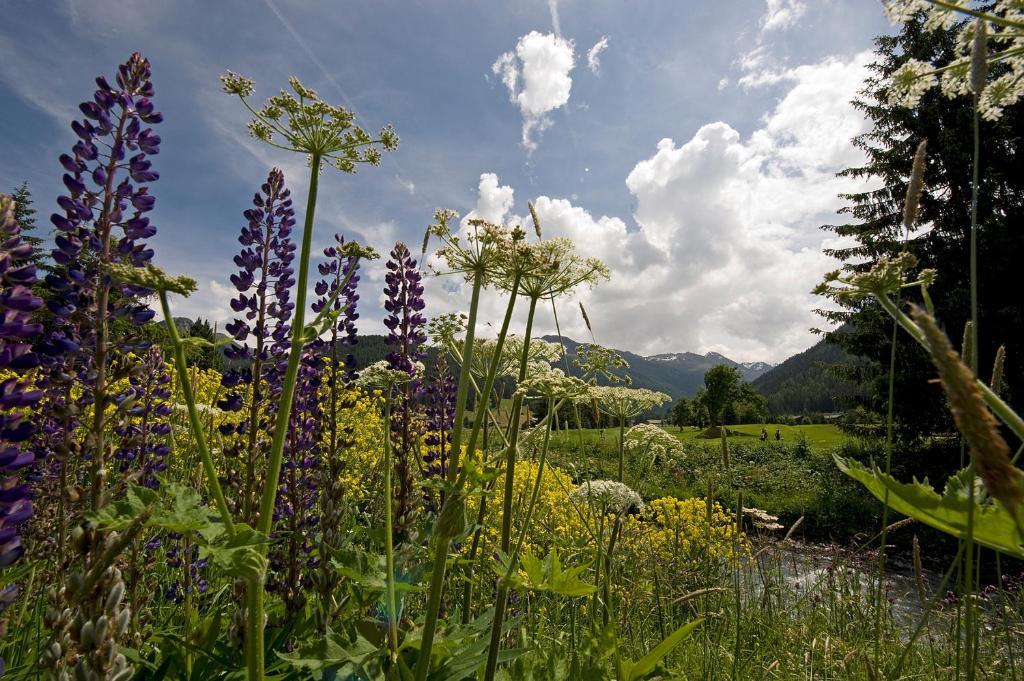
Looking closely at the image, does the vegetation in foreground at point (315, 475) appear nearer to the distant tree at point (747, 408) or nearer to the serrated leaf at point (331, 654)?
the serrated leaf at point (331, 654)

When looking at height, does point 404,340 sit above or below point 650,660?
above

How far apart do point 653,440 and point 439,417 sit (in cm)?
230

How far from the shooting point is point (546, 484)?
318 inches

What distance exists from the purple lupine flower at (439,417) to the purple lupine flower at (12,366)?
3.33 metres

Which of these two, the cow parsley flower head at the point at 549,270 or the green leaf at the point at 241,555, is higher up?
the cow parsley flower head at the point at 549,270

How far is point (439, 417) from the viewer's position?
5438mm

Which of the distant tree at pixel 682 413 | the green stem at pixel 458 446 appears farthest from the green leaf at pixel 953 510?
the distant tree at pixel 682 413

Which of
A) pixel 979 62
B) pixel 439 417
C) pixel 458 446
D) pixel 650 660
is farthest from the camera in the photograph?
pixel 439 417

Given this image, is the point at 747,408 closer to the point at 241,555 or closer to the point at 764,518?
the point at 764,518

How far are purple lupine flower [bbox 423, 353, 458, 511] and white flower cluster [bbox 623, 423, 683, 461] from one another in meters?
1.81

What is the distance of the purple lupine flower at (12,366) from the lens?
5.41 feet

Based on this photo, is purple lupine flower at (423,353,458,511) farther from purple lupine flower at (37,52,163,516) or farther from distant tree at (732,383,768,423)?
distant tree at (732,383,768,423)

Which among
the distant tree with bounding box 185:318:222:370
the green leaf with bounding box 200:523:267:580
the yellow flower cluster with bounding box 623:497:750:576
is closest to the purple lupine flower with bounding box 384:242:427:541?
the distant tree with bounding box 185:318:222:370

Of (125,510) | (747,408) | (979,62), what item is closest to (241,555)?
(125,510)
